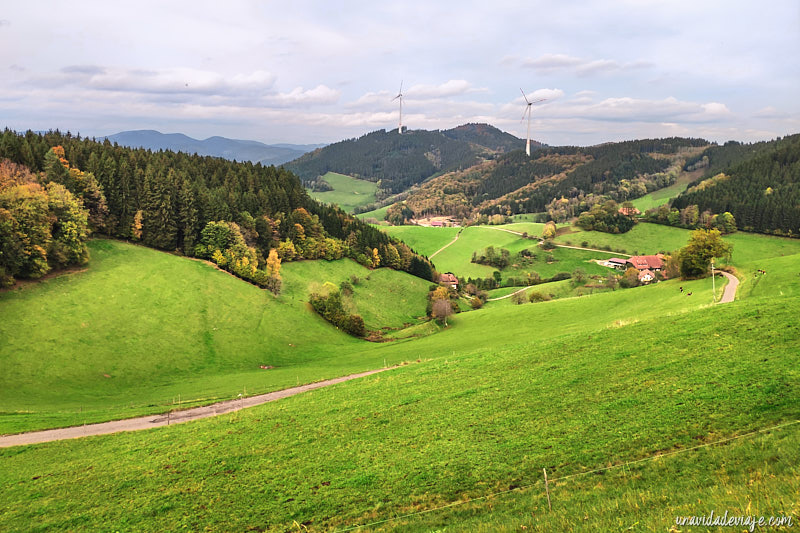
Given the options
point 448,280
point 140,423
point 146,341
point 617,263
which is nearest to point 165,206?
point 146,341

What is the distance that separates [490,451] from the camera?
18641 millimetres

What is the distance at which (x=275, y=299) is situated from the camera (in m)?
85.1

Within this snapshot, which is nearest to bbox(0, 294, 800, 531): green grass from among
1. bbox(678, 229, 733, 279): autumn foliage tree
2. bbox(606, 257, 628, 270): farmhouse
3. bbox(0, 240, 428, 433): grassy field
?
bbox(0, 240, 428, 433): grassy field

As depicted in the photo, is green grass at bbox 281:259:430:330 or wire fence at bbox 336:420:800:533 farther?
green grass at bbox 281:259:430:330

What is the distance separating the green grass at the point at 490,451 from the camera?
13.6 m

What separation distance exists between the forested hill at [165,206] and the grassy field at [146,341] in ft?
22.5

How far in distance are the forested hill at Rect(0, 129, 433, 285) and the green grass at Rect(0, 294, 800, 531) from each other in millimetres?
49689

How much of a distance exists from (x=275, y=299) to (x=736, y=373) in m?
76.4

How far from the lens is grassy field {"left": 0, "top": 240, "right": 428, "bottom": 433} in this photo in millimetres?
43438

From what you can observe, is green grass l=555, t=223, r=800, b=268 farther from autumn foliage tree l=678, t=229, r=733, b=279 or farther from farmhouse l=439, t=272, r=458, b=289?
autumn foliage tree l=678, t=229, r=733, b=279

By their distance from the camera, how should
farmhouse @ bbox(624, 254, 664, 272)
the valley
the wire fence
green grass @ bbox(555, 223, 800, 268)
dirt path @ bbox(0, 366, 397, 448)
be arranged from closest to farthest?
1. the valley
2. the wire fence
3. dirt path @ bbox(0, 366, 397, 448)
4. green grass @ bbox(555, 223, 800, 268)
5. farmhouse @ bbox(624, 254, 664, 272)

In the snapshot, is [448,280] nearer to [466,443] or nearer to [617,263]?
[617,263]

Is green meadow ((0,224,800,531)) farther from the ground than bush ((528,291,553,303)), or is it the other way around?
green meadow ((0,224,800,531))

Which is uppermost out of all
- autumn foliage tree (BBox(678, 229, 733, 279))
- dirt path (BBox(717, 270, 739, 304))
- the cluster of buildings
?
autumn foliage tree (BBox(678, 229, 733, 279))
